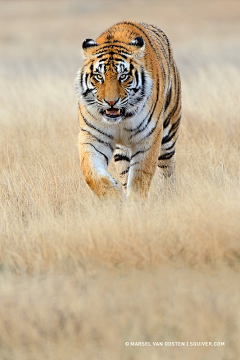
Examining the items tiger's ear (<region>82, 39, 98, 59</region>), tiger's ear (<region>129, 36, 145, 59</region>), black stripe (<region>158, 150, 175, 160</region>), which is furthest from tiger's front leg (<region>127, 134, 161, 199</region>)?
black stripe (<region>158, 150, 175, 160</region>)

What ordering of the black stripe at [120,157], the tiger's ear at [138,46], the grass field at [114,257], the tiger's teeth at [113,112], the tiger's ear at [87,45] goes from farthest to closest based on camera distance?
1. the black stripe at [120,157]
2. the tiger's ear at [87,45]
3. the tiger's ear at [138,46]
4. the tiger's teeth at [113,112]
5. the grass field at [114,257]

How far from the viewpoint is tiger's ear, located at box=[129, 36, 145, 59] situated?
5277 millimetres

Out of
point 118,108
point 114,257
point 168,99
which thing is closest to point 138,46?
point 118,108

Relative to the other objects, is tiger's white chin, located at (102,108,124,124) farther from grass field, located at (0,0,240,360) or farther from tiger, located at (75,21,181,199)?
grass field, located at (0,0,240,360)

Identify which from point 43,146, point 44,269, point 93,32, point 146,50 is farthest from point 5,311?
point 93,32

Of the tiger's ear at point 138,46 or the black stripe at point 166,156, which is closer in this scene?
the tiger's ear at point 138,46

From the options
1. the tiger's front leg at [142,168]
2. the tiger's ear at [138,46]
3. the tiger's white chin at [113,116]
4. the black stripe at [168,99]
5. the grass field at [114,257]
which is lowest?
the grass field at [114,257]

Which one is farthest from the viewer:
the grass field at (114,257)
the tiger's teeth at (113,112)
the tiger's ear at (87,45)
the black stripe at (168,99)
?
the black stripe at (168,99)

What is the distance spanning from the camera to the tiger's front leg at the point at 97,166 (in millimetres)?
5094

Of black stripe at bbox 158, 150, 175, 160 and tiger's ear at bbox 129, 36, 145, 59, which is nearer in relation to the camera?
tiger's ear at bbox 129, 36, 145, 59

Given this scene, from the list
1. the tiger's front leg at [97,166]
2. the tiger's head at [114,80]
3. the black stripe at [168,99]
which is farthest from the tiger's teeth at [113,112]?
the black stripe at [168,99]

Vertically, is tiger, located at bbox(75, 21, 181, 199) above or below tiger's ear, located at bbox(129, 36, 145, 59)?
below

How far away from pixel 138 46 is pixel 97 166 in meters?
1.04

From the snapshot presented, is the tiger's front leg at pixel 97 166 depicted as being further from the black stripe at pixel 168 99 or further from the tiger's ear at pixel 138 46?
the black stripe at pixel 168 99
